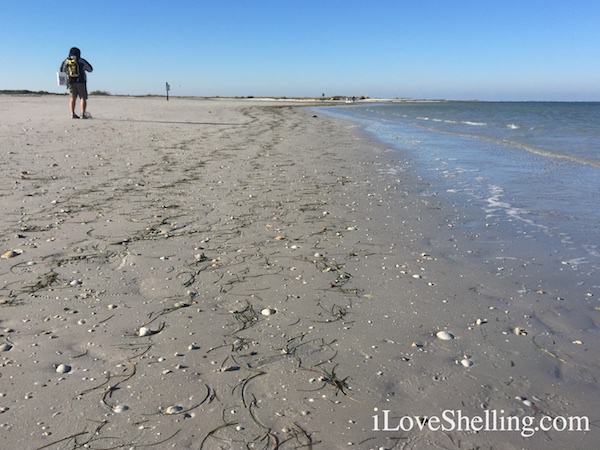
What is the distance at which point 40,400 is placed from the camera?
2.26 meters

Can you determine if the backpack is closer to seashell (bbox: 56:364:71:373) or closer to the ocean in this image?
the ocean

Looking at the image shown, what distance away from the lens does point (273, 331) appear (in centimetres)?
303

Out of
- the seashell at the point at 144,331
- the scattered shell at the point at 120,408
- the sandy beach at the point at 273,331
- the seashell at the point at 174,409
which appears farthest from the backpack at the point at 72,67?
the seashell at the point at 174,409

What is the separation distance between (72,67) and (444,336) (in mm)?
15311

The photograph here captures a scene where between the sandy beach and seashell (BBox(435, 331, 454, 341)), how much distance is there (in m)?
0.02

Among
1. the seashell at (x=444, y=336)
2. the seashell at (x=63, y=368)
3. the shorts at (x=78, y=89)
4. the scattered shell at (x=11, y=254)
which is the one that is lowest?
the seashell at (x=63, y=368)

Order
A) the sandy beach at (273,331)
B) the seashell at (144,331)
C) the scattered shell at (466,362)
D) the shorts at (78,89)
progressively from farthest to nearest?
the shorts at (78,89)
the seashell at (144,331)
the scattered shell at (466,362)
the sandy beach at (273,331)

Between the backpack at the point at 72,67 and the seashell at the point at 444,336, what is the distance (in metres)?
15.2

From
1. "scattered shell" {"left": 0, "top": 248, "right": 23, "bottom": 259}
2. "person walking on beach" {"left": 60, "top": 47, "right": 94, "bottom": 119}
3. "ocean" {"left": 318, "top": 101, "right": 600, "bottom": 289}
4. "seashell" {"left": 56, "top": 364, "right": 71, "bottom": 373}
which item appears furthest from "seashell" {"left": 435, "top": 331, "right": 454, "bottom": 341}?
"person walking on beach" {"left": 60, "top": 47, "right": 94, "bottom": 119}

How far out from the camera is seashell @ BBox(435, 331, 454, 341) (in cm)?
298

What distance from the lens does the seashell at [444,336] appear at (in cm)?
298

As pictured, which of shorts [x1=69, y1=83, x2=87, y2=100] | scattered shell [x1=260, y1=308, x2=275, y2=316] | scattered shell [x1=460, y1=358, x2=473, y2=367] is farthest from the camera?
shorts [x1=69, y1=83, x2=87, y2=100]

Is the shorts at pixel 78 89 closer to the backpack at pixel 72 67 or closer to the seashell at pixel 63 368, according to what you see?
the backpack at pixel 72 67

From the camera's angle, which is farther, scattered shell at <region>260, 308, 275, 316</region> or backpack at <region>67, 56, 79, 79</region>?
backpack at <region>67, 56, 79, 79</region>
